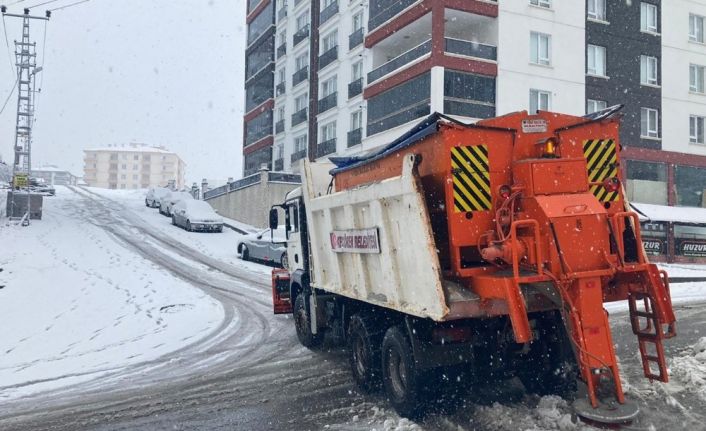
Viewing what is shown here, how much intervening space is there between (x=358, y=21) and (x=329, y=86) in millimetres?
4610

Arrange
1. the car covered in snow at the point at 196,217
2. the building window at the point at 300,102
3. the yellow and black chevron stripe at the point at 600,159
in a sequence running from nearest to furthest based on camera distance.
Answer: the yellow and black chevron stripe at the point at 600,159, the car covered in snow at the point at 196,217, the building window at the point at 300,102

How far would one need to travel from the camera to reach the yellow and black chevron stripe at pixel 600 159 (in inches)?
219

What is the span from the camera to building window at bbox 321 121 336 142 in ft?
Result: 105

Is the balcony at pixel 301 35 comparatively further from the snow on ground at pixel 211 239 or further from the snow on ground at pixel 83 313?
the snow on ground at pixel 83 313

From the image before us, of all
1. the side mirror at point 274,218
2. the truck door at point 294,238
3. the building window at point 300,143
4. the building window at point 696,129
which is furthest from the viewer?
the building window at point 300,143

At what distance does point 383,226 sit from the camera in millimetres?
5418

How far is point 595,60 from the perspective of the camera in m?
26.0

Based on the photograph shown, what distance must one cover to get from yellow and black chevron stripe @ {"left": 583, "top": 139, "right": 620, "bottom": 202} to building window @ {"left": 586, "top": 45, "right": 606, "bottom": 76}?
22.5 metres

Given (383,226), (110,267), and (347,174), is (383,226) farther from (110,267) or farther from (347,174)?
(110,267)

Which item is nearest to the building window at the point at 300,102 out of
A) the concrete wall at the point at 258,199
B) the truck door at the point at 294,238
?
the concrete wall at the point at 258,199

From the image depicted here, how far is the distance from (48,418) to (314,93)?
3126 cm

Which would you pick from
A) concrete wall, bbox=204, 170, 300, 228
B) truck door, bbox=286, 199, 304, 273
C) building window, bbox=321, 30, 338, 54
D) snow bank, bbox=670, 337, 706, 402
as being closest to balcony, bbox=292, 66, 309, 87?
building window, bbox=321, 30, 338, 54

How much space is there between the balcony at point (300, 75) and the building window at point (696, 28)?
22528 millimetres

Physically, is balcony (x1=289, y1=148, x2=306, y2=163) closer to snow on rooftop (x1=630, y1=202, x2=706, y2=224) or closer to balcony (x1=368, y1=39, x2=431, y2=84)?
balcony (x1=368, y1=39, x2=431, y2=84)
